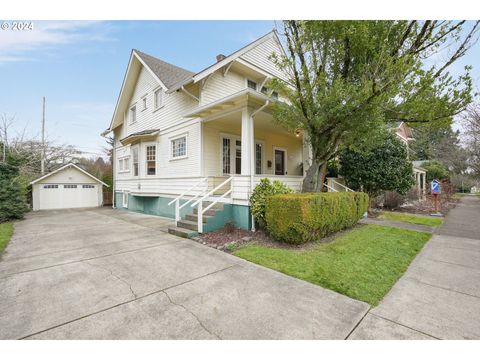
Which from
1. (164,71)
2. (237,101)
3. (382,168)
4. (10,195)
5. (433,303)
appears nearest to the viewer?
(433,303)

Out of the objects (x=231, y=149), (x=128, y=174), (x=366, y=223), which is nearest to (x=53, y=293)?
(x=231, y=149)

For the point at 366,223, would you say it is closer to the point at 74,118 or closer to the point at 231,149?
the point at 231,149

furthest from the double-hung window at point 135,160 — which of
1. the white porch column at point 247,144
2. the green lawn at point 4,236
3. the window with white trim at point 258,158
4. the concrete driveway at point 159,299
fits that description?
the white porch column at point 247,144

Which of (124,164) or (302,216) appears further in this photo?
(124,164)

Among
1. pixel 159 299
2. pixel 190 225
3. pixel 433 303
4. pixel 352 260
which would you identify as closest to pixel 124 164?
pixel 190 225

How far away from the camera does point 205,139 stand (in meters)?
9.34

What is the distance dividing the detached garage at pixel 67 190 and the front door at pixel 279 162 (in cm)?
1346

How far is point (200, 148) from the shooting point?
30.0 ft

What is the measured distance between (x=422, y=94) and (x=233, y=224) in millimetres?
6646

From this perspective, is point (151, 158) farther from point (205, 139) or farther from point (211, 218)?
point (211, 218)

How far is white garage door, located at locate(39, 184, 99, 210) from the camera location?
15.2 metres

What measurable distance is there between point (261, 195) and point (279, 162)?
5696mm

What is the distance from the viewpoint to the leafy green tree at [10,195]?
34.2 feet
